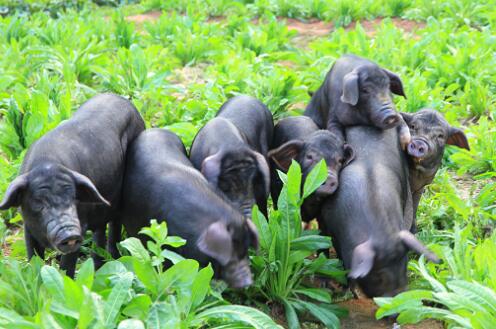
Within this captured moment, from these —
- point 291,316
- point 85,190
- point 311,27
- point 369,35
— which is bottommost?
point 311,27

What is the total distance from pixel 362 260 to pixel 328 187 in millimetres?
793

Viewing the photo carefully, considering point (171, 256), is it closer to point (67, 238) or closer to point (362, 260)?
point (67, 238)

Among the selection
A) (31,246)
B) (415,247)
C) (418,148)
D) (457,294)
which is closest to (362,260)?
(415,247)

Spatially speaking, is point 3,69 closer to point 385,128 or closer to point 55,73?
point 55,73

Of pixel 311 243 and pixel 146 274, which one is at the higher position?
pixel 146 274

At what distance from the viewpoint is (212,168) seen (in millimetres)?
5344

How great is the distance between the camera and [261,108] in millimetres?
6703

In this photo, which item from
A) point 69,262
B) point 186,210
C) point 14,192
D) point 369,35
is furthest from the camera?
point 369,35

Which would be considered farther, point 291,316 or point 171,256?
point 291,316

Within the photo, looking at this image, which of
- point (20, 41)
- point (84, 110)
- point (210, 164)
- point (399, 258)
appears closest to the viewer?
point (399, 258)

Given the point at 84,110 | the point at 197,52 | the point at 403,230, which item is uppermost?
the point at 84,110

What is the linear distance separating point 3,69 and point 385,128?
4.75 metres

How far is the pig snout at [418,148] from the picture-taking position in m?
5.91

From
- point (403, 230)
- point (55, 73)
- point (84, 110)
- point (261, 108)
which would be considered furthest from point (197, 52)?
point (403, 230)
